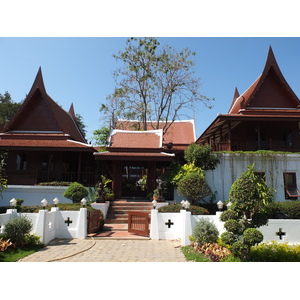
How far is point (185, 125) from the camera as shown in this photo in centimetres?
2242

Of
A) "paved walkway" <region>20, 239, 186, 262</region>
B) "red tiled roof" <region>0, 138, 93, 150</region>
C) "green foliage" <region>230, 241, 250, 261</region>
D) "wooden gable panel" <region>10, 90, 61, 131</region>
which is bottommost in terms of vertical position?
"paved walkway" <region>20, 239, 186, 262</region>

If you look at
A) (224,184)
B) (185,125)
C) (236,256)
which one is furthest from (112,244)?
(185,125)

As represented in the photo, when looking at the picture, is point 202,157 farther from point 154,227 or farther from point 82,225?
point 82,225

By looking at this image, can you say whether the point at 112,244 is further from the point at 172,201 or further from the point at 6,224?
the point at 172,201

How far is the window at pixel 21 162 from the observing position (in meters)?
15.4

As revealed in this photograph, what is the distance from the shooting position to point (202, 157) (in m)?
12.5

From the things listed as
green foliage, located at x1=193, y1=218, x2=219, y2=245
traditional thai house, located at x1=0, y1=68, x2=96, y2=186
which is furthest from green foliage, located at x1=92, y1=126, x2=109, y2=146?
green foliage, located at x1=193, y1=218, x2=219, y2=245

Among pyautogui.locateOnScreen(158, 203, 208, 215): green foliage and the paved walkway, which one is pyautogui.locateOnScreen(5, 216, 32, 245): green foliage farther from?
pyautogui.locateOnScreen(158, 203, 208, 215): green foliage

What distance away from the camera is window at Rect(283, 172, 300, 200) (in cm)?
1272

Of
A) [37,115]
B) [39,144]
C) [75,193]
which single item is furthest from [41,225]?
[37,115]

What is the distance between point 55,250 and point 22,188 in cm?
731

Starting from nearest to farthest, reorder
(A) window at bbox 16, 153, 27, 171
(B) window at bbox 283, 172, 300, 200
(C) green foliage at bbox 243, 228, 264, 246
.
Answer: (C) green foliage at bbox 243, 228, 264, 246, (B) window at bbox 283, 172, 300, 200, (A) window at bbox 16, 153, 27, 171

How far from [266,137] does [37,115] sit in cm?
1438

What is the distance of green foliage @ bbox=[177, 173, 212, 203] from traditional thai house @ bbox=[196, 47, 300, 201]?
1477 millimetres
